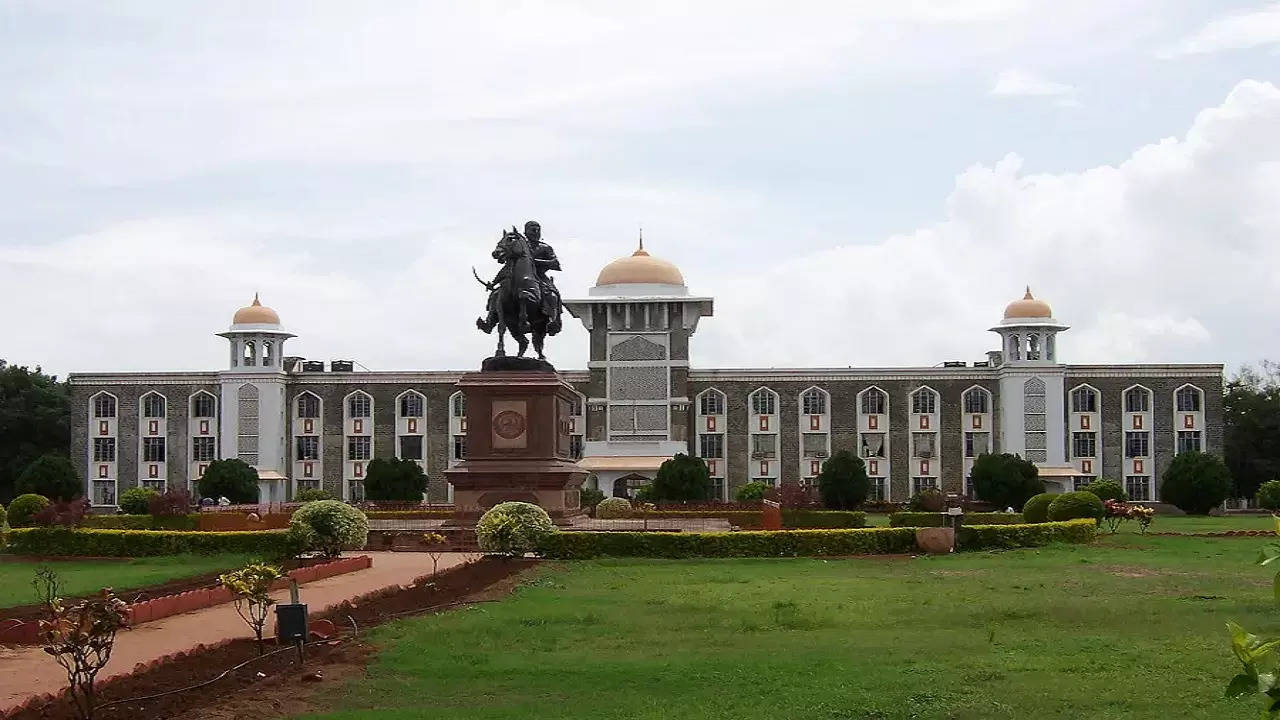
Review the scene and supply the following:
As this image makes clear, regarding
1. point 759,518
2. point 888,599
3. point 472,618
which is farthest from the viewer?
point 759,518

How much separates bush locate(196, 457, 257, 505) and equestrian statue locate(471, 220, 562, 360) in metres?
26.9

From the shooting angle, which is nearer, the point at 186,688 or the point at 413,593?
the point at 186,688

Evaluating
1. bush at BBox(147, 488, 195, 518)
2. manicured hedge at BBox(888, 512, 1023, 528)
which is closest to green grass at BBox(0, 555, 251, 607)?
bush at BBox(147, 488, 195, 518)

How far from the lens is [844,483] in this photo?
5275cm

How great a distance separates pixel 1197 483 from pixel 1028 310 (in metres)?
9.66

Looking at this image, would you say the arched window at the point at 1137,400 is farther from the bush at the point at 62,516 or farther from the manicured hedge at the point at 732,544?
the bush at the point at 62,516

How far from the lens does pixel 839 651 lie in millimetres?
12164

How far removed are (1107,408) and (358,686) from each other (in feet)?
171

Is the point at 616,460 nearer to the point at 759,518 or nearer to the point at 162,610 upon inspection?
the point at 759,518

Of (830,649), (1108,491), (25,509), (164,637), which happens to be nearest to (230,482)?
(25,509)

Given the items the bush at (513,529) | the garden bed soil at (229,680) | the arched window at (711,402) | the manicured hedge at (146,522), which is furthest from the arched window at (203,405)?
the garden bed soil at (229,680)

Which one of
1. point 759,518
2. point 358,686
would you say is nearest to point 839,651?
point 358,686

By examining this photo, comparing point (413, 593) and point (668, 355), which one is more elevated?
point (668, 355)

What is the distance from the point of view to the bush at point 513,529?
2303 centimetres
